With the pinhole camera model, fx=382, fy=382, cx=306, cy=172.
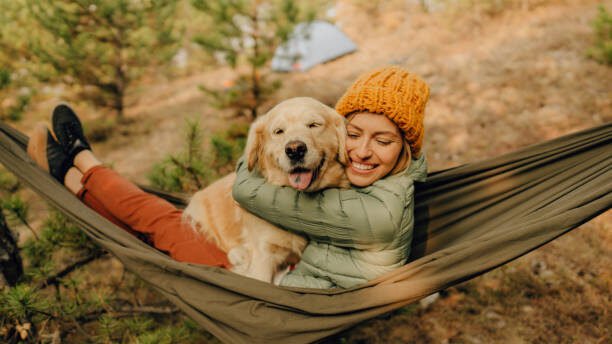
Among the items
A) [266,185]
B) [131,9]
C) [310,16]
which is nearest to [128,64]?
[131,9]

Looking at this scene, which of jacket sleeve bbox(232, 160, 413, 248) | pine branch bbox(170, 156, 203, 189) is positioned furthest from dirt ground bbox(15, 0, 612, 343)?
pine branch bbox(170, 156, 203, 189)

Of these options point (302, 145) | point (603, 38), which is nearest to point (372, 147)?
point (302, 145)

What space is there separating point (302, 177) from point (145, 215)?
39.2 inches

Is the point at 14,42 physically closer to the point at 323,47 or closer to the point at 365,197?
the point at 323,47

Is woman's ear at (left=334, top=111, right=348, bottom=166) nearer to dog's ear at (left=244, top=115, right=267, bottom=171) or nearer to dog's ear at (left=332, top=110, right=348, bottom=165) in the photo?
dog's ear at (left=332, top=110, right=348, bottom=165)

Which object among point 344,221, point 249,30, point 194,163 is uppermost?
point 249,30

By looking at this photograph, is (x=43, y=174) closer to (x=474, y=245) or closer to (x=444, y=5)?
(x=474, y=245)

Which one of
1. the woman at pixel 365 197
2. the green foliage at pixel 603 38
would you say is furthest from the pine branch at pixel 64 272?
the green foliage at pixel 603 38

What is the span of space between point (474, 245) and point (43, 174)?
6.85 ft

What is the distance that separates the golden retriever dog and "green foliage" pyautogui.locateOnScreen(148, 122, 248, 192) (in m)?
0.82

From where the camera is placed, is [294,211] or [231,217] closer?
[294,211]

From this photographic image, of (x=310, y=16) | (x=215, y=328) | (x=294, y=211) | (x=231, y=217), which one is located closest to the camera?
(x=215, y=328)

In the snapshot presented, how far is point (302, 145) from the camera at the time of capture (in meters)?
1.71

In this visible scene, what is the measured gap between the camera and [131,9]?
6.23m
